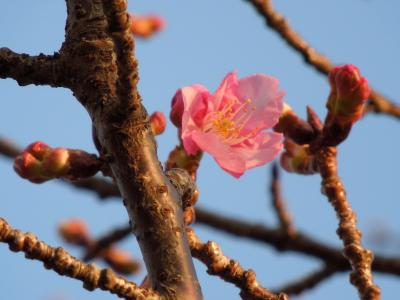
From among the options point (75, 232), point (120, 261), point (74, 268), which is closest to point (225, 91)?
point (74, 268)

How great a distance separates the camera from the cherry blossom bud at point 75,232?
14.2ft

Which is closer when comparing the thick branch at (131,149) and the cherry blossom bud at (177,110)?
the thick branch at (131,149)

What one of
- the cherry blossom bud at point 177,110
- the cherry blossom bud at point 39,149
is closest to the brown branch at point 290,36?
the cherry blossom bud at point 177,110

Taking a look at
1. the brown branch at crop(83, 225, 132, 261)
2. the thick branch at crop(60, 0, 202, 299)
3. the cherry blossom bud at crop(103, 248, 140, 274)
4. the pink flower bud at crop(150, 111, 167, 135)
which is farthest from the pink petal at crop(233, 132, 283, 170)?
the cherry blossom bud at crop(103, 248, 140, 274)

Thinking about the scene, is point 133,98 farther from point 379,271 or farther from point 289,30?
point 379,271

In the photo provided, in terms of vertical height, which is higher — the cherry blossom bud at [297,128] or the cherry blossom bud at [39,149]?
the cherry blossom bud at [297,128]

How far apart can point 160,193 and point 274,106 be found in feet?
2.77

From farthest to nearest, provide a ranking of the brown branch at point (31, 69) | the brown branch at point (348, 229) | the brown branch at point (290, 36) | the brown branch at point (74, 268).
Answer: the brown branch at point (290, 36) < the brown branch at point (348, 229) < the brown branch at point (31, 69) < the brown branch at point (74, 268)

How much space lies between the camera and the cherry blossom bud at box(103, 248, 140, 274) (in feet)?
13.4

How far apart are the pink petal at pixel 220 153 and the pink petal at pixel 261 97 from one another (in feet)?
0.62

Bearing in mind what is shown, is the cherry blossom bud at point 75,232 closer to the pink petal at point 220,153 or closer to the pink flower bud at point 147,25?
the pink flower bud at point 147,25

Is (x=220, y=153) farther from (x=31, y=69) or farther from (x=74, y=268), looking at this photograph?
(x=74, y=268)

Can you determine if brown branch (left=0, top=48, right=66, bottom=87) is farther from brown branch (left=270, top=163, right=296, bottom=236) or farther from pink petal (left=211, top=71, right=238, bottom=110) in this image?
brown branch (left=270, top=163, right=296, bottom=236)

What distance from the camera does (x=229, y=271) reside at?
1.46 m
